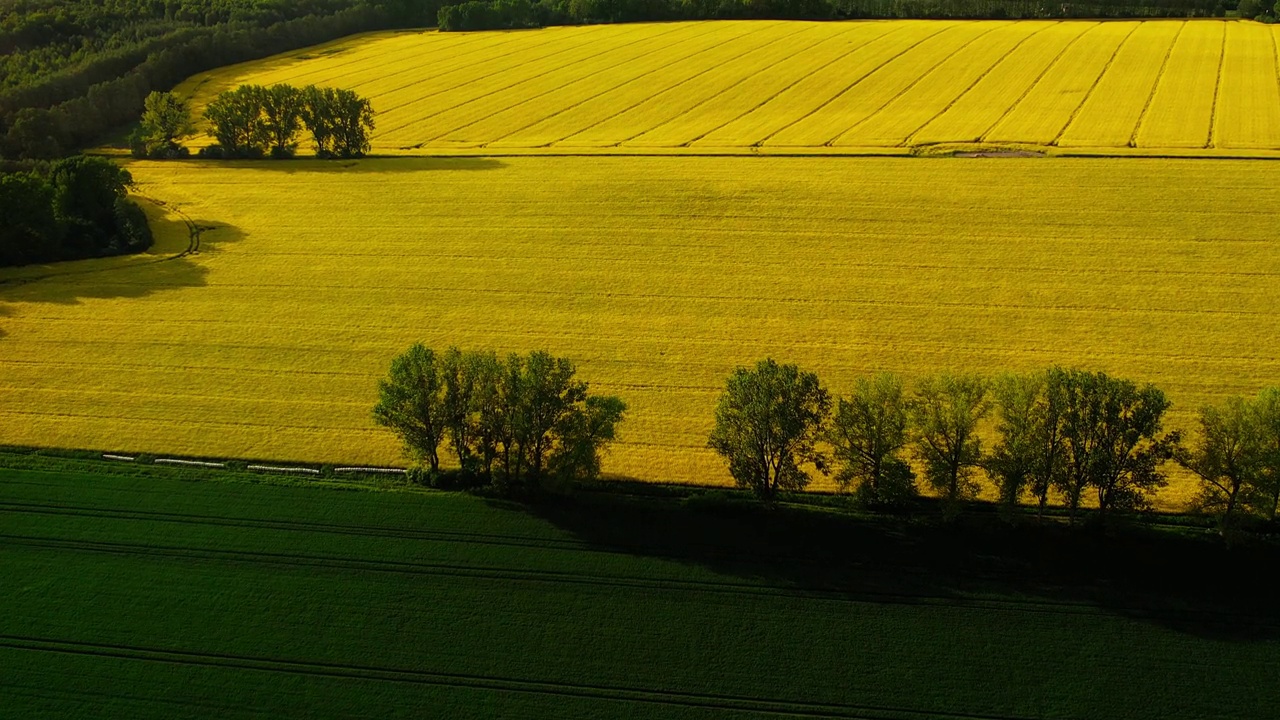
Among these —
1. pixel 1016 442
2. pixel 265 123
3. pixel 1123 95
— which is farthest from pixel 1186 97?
pixel 265 123

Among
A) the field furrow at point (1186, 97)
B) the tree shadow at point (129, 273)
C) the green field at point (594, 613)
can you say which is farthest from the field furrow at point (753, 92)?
the green field at point (594, 613)

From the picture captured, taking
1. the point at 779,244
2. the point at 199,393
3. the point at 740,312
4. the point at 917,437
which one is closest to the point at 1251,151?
the point at 779,244

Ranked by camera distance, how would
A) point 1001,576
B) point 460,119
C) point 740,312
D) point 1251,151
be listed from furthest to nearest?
point 460,119 → point 1251,151 → point 740,312 → point 1001,576

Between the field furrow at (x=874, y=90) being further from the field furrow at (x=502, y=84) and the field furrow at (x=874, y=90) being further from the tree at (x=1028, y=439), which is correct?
the tree at (x=1028, y=439)

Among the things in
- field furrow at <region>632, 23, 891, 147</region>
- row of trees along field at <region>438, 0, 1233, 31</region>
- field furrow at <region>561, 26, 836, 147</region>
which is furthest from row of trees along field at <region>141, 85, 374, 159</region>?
row of trees along field at <region>438, 0, 1233, 31</region>

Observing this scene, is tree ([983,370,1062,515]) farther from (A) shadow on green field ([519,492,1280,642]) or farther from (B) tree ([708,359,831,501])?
(B) tree ([708,359,831,501])

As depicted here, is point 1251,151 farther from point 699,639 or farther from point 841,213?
point 699,639
